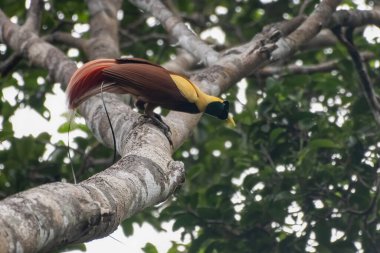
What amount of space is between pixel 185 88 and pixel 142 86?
264 mm

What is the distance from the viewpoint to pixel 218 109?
336cm

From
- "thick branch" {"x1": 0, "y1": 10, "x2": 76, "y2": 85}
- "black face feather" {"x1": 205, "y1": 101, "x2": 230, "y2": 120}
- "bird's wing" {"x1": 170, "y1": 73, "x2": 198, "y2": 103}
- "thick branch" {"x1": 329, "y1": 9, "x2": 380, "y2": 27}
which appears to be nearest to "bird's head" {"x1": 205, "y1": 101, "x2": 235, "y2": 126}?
"black face feather" {"x1": 205, "y1": 101, "x2": 230, "y2": 120}

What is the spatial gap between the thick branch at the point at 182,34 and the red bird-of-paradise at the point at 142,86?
79cm

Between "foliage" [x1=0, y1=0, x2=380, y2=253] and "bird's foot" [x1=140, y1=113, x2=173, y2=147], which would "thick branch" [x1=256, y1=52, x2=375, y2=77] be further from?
"bird's foot" [x1=140, y1=113, x2=173, y2=147]

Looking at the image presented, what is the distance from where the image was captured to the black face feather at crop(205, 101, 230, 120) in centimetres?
331

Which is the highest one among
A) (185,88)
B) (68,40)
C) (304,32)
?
(68,40)

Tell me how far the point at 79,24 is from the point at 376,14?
229 cm

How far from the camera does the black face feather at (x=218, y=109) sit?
10.9 feet

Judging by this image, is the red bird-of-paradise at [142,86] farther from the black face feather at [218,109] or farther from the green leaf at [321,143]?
the green leaf at [321,143]

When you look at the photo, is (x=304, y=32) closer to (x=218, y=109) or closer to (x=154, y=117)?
(x=218, y=109)

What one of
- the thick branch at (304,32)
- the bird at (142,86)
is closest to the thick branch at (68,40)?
the thick branch at (304,32)

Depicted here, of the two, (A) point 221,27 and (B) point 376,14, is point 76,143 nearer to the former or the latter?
(A) point 221,27

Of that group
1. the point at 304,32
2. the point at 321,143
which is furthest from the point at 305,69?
the point at 321,143

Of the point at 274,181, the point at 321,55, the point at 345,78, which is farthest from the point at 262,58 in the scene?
the point at 321,55
